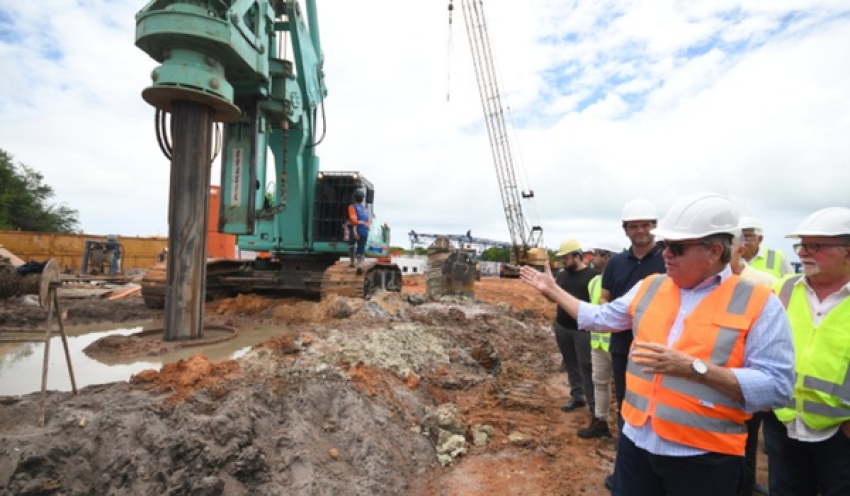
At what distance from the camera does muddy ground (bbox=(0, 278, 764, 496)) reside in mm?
3102

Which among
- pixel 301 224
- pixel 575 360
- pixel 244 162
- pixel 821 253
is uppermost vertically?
pixel 244 162

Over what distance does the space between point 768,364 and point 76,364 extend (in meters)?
5.81

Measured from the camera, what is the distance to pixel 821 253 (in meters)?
2.47

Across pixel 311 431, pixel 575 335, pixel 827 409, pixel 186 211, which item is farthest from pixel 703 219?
pixel 186 211

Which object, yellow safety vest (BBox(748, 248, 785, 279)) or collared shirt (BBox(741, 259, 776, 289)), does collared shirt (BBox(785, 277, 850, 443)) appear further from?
yellow safety vest (BBox(748, 248, 785, 279))

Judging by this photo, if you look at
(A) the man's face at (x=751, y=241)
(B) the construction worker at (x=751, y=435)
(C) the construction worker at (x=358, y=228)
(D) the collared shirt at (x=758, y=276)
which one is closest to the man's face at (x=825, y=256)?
(B) the construction worker at (x=751, y=435)

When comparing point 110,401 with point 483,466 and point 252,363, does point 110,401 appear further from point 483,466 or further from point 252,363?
point 483,466

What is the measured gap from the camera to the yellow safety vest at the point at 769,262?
4613 millimetres

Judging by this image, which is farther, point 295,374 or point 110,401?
point 295,374

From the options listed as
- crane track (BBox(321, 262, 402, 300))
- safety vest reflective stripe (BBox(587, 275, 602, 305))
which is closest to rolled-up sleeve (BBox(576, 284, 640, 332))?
safety vest reflective stripe (BBox(587, 275, 602, 305))

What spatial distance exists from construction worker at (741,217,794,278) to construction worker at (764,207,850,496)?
2.32m

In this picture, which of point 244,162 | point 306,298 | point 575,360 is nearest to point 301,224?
point 306,298

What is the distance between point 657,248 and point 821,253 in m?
1.36

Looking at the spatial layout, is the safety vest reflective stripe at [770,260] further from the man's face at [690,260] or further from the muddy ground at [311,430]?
the man's face at [690,260]
